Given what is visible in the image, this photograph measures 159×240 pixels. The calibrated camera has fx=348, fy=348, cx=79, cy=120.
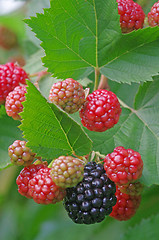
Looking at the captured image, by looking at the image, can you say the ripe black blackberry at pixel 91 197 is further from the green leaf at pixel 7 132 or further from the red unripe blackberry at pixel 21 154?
the green leaf at pixel 7 132

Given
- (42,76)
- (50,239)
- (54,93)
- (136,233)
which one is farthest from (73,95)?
(50,239)

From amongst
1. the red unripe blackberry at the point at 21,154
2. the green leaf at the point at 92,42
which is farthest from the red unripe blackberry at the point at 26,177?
the green leaf at the point at 92,42

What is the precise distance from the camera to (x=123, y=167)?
1059 mm

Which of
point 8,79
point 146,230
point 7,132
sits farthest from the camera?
point 146,230

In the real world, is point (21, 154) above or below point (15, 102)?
below

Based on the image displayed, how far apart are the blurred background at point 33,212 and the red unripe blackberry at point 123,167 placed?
0.75 metres

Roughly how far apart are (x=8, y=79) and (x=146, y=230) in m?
1.13

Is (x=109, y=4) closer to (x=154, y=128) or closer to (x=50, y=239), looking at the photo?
(x=154, y=128)

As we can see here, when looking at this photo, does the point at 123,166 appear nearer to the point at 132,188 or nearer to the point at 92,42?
the point at 132,188

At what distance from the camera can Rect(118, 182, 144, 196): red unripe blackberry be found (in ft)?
3.84

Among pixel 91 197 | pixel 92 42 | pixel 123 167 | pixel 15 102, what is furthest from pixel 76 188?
pixel 92 42

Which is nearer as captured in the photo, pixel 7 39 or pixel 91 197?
pixel 91 197

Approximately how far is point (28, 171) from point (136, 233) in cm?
101

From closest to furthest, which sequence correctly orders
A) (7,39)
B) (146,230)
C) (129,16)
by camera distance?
(129,16)
(146,230)
(7,39)
